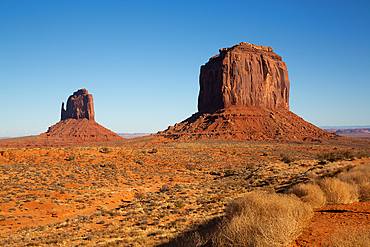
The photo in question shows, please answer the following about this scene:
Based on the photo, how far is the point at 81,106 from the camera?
477ft

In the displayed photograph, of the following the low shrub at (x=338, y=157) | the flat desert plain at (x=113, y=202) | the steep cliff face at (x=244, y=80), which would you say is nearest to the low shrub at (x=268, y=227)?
the flat desert plain at (x=113, y=202)

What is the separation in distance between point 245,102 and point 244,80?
9.16m

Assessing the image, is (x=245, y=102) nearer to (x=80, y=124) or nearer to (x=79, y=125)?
(x=79, y=125)

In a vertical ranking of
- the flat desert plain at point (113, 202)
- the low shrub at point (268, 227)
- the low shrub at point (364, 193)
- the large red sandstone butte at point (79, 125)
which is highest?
the large red sandstone butte at point (79, 125)

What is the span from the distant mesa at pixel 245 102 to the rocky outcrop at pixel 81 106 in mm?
70998

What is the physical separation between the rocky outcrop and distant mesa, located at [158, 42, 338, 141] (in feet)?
233

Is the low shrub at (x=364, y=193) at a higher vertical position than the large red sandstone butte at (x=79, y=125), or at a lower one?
lower

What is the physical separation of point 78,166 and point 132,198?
41.4 ft

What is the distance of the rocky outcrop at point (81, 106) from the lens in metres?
144

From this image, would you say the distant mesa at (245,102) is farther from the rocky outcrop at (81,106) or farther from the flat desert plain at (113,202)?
the rocky outcrop at (81,106)

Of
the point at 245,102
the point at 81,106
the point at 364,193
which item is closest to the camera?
the point at 364,193

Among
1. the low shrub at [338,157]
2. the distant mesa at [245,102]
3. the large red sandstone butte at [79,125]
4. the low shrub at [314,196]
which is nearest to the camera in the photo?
the low shrub at [314,196]

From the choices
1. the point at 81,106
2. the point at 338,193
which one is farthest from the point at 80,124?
the point at 338,193

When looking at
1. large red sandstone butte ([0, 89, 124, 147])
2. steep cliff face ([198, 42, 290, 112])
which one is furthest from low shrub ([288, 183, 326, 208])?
large red sandstone butte ([0, 89, 124, 147])
